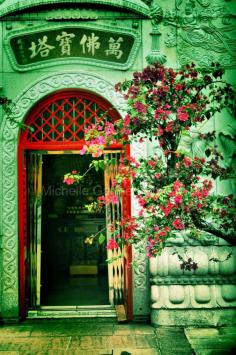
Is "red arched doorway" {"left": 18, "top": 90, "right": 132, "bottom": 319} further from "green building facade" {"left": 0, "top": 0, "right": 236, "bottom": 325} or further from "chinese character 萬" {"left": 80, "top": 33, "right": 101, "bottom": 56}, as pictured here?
"chinese character 萬" {"left": 80, "top": 33, "right": 101, "bottom": 56}

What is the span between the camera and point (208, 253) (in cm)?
705

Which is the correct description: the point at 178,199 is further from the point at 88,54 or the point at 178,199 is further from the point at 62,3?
the point at 62,3

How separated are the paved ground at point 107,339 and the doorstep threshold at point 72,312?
17 centimetres

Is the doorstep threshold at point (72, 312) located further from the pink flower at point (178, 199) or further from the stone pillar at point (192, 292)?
the pink flower at point (178, 199)

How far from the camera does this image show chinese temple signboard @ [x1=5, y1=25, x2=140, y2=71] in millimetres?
7375

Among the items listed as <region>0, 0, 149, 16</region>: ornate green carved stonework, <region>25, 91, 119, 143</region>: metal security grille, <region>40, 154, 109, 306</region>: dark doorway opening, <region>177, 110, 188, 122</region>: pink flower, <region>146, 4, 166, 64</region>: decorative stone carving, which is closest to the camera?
<region>177, 110, 188, 122</region>: pink flower

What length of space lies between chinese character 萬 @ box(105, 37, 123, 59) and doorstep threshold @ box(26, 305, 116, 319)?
464 centimetres

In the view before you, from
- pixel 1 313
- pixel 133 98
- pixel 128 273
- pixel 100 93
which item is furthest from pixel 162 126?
pixel 1 313

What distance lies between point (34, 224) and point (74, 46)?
331cm

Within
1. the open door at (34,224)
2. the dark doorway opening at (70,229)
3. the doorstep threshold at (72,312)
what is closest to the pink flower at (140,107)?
the open door at (34,224)

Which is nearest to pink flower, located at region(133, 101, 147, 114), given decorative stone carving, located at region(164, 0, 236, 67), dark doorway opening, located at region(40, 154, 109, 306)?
decorative stone carving, located at region(164, 0, 236, 67)

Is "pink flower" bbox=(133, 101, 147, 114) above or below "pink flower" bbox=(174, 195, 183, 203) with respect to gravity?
above

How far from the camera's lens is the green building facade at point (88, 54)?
7.36 metres

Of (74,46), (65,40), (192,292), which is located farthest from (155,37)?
(192,292)
